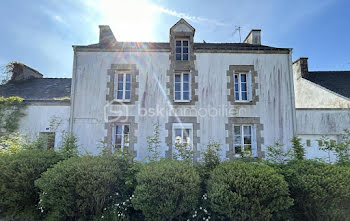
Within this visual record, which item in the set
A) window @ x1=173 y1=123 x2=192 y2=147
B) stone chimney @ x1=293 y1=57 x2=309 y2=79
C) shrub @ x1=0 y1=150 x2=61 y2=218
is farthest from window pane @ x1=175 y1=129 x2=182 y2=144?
stone chimney @ x1=293 y1=57 x2=309 y2=79

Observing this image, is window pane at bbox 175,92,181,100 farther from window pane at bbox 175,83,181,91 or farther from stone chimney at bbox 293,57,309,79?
stone chimney at bbox 293,57,309,79

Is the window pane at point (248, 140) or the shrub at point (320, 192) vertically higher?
the window pane at point (248, 140)

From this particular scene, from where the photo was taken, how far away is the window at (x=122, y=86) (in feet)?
29.3

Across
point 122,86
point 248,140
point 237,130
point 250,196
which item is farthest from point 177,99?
point 250,196

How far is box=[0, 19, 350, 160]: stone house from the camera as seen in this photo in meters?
8.55

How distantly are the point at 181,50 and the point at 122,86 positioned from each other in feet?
9.85

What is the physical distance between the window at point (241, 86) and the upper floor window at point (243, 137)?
4.05 feet

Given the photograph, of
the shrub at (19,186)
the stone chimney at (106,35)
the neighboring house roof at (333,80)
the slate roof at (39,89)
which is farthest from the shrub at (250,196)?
the neighboring house roof at (333,80)

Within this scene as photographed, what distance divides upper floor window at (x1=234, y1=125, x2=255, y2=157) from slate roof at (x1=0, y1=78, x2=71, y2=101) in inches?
360

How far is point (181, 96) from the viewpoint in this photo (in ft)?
29.2

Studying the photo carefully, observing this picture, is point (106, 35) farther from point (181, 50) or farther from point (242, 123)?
point (242, 123)

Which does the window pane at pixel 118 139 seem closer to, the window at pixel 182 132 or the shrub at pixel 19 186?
the window at pixel 182 132

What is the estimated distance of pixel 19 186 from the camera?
A: 4.38m

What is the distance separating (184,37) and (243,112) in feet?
13.5
